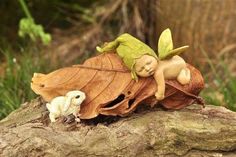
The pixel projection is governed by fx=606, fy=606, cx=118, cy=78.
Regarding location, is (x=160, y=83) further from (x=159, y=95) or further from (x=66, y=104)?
(x=66, y=104)

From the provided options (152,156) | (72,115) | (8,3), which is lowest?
(152,156)

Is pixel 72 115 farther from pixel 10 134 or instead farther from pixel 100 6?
pixel 100 6

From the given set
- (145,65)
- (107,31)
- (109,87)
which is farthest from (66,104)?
(107,31)

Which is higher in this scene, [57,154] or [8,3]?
[8,3]

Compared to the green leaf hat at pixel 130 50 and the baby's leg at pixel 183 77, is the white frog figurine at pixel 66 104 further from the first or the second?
the baby's leg at pixel 183 77

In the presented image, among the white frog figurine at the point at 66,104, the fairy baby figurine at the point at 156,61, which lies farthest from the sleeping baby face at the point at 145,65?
the white frog figurine at the point at 66,104

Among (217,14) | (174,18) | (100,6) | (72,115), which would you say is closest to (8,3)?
(100,6)

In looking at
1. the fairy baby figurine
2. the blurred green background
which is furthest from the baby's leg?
the blurred green background
